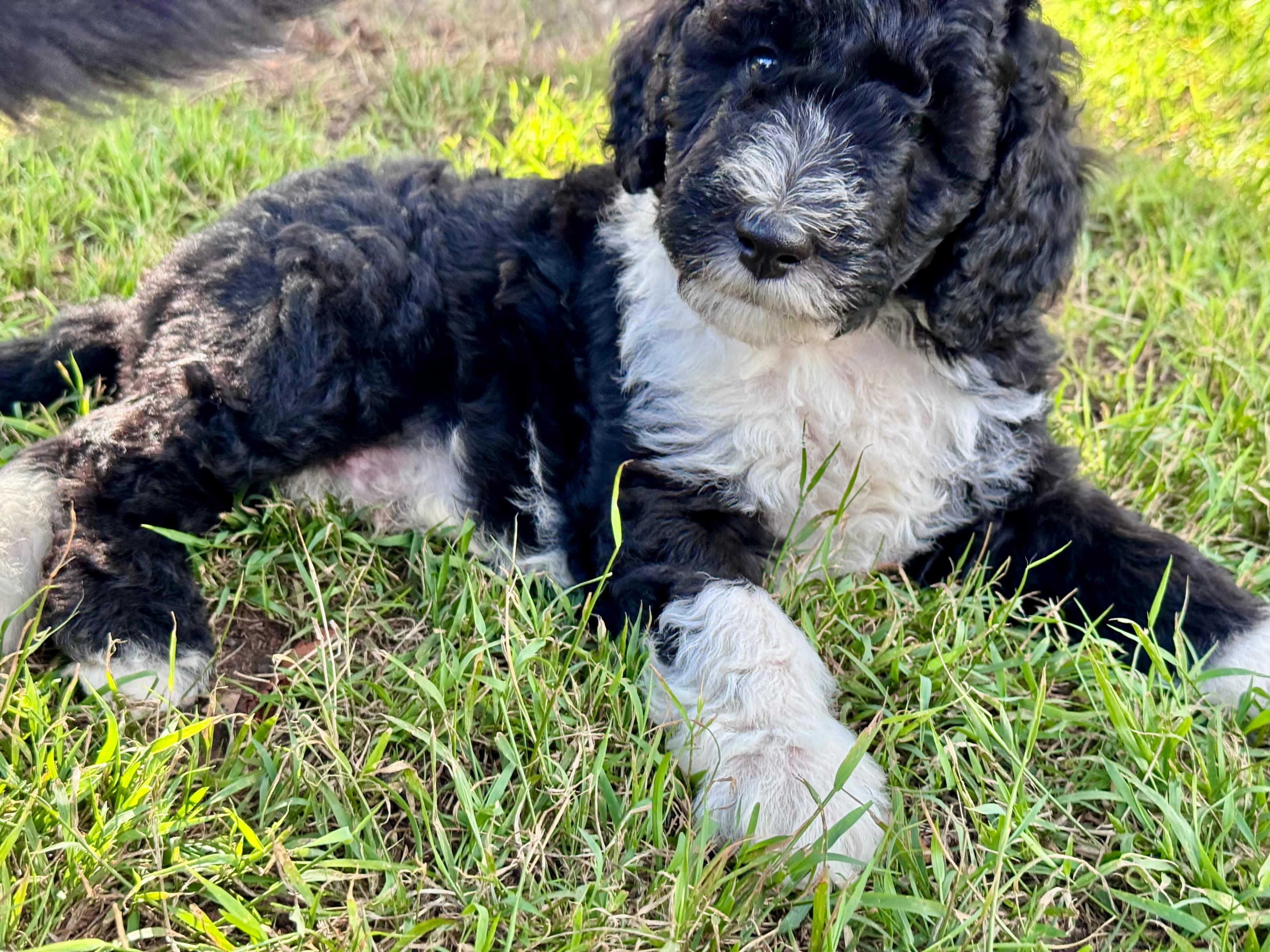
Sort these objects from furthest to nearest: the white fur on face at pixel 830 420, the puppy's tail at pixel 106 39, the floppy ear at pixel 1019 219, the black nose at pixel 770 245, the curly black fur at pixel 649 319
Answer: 1. the white fur on face at pixel 830 420
2. the floppy ear at pixel 1019 219
3. the curly black fur at pixel 649 319
4. the black nose at pixel 770 245
5. the puppy's tail at pixel 106 39

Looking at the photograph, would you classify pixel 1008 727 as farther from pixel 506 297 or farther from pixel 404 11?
pixel 404 11

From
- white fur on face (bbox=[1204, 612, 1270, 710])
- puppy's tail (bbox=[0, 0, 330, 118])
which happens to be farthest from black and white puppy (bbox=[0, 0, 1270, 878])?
puppy's tail (bbox=[0, 0, 330, 118])

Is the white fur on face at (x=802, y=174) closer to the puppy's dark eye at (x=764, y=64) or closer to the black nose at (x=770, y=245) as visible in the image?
the black nose at (x=770, y=245)

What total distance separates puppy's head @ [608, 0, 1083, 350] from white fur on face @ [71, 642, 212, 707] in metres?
1.55

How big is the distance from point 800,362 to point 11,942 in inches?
83.7

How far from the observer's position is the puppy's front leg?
239cm

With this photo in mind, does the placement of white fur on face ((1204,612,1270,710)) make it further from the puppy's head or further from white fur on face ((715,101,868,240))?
white fur on face ((715,101,868,240))

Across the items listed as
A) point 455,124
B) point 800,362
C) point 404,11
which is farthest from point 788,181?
point 404,11

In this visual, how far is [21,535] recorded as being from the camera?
2975 millimetres

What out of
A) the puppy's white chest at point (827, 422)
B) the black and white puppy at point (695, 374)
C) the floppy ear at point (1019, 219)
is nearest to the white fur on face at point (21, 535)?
the black and white puppy at point (695, 374)

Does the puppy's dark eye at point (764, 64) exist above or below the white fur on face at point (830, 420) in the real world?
above

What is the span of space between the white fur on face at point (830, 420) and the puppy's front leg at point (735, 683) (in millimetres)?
124

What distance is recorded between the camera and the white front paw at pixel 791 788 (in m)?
2.35

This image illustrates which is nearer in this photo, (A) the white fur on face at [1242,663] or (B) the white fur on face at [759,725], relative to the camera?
(B) the white fur on face at [759,725]
